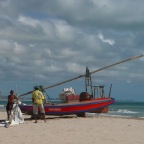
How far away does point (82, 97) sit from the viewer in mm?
20906

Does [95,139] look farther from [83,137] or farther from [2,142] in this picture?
[2,142]

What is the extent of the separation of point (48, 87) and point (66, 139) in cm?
1074

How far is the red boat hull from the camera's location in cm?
1909

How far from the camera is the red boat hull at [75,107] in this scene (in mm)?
19094

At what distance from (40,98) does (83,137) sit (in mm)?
5815

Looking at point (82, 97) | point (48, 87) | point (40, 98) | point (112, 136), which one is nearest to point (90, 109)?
point (82, 97)

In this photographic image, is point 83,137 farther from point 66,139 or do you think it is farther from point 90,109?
point 90,109

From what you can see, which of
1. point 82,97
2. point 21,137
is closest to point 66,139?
point 21,137

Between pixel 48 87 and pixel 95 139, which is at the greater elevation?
pixel 48 87

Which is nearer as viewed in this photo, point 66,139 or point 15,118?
point 66,139

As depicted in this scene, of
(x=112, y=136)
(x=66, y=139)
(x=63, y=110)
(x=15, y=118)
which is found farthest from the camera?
(x=63, y=110)

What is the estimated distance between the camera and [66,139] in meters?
10.5

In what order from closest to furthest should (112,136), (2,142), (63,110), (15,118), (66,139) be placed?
(2,142), (66,139), (112,136), (15,118), (63,110)

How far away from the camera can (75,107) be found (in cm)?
1970
